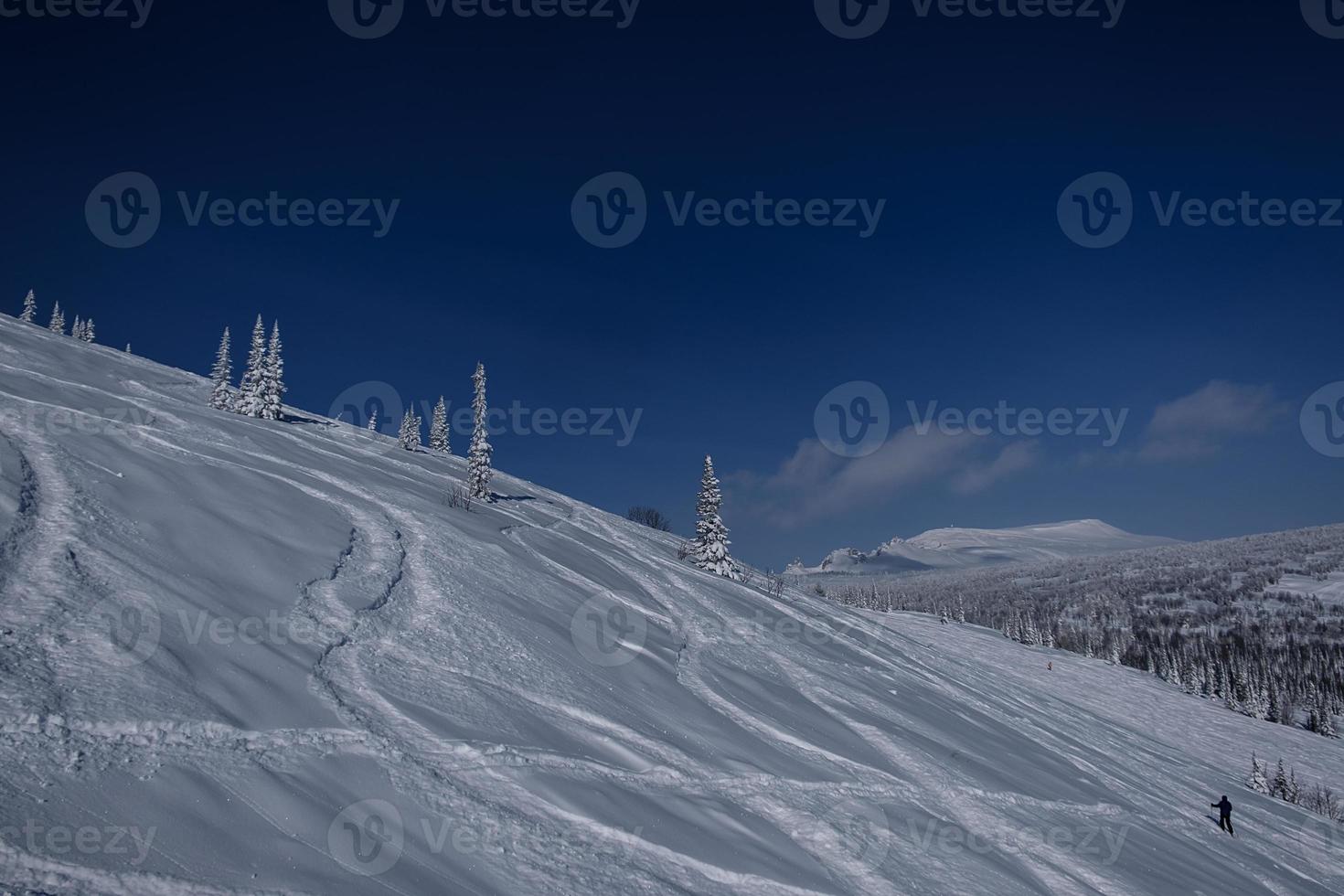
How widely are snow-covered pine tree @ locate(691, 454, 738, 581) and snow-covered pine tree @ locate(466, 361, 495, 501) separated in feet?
38.2

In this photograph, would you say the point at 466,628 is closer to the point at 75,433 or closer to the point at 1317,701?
the point at 75,433

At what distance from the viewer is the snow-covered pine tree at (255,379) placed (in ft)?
121

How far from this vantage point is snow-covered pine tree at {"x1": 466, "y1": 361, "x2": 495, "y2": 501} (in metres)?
26.0

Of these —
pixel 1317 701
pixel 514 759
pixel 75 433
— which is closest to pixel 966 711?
pixel 514 759

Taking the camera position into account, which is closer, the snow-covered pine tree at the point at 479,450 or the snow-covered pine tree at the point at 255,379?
the snow-covered pine tree at the point at 479,450

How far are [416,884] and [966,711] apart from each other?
17940 mm

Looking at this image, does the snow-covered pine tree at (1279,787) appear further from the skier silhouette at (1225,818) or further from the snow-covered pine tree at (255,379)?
the snow-covered pine tree at (255,379)

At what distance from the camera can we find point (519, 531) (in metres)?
21.0

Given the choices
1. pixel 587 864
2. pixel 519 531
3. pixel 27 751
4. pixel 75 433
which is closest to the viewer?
pixel 27 751

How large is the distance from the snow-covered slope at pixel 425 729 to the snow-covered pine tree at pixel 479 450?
6669 mm

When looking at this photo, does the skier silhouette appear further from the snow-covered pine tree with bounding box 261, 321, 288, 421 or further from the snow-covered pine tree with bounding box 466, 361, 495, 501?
the snow-covered pine tree with bounding box 261, 321, 288, 421

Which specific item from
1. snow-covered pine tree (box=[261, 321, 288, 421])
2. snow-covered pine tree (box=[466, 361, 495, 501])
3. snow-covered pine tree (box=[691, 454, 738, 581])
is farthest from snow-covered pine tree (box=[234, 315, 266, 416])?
snow-covered pine tree (box=[691, 454, 738, 581])

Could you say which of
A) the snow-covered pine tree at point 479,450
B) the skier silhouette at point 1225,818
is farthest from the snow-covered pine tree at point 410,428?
the skier silhouette at point 1225,818

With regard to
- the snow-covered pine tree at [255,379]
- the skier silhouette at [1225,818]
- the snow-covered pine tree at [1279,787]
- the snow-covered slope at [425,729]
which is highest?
the snow-covered pine tree at [255,379]
